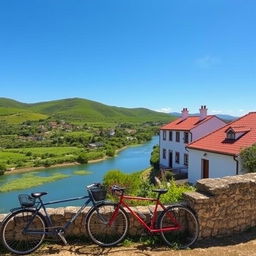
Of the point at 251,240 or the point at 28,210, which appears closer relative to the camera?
the point at 28,210

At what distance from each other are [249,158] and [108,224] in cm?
1413

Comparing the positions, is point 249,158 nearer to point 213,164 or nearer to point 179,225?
point 213,164

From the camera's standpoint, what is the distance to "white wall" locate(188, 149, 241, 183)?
786 inches

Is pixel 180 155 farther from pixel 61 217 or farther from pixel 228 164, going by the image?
pixel 61 217

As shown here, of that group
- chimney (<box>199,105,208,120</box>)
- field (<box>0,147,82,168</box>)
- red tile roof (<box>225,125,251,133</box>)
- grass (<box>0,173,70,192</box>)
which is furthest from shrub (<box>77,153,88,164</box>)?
red tile roof (<box>225,125,251,133</box>)

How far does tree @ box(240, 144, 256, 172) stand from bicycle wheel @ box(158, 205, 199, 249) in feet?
42.4

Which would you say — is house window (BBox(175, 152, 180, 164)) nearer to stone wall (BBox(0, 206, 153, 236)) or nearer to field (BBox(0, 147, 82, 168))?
field (BBox(0, 147, 82, 168))

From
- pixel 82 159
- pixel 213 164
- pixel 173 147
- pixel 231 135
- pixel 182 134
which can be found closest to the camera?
pixel 213 164

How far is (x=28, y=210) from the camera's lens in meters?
5.51

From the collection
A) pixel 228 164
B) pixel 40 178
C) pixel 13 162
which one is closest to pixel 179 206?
pixel 228 164

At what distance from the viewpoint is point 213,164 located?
21.6 metres

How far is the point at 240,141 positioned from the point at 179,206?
16025 millimetres

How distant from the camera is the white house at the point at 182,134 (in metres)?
32.6

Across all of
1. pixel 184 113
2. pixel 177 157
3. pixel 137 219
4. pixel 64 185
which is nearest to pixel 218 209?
pixel 137 219
